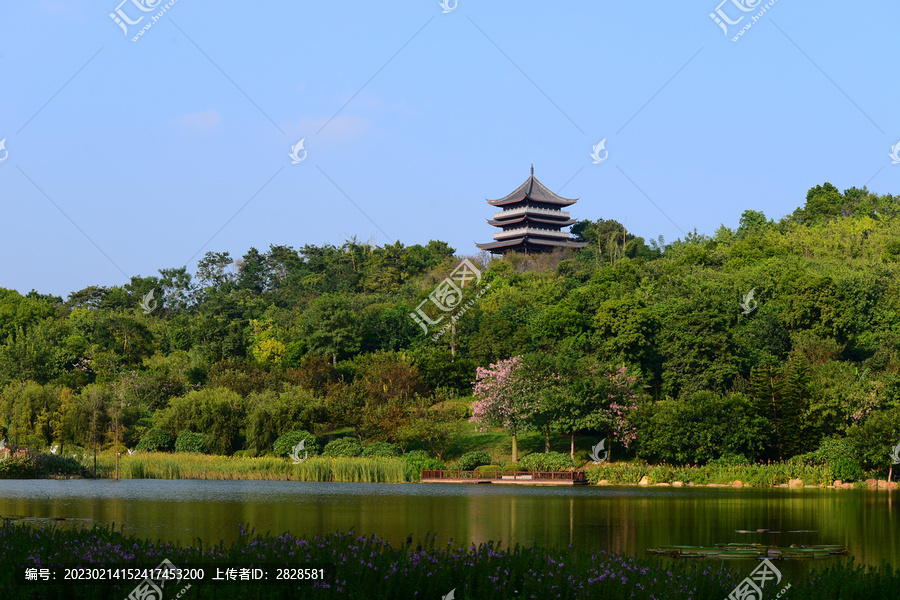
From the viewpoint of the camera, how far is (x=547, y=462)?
35531 millimetres

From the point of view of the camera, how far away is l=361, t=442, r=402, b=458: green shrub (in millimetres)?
37688

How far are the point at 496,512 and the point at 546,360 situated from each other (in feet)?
56.5

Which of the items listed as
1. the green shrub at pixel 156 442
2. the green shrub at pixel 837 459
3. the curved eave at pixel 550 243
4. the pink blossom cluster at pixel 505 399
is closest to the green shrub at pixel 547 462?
the pink blossom cluster at pixel 505 399

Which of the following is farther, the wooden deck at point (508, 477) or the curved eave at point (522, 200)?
the curved eave at point (522, 200)

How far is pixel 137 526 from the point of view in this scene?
654 inches

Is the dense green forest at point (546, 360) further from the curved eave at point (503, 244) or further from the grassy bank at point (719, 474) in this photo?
the curved eave at point (503, 244)

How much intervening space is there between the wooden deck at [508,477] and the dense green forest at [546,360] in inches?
96.1

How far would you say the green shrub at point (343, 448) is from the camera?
37.9 meters

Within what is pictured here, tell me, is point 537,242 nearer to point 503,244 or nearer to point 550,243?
point 550,243

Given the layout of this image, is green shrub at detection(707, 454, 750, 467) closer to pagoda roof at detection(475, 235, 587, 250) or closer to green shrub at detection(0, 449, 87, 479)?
green shrub at detection(0, 449, 87, 479)

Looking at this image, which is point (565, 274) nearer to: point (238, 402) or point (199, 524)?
point (238, 402)

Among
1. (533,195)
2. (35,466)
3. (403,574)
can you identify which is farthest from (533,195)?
(403,574)

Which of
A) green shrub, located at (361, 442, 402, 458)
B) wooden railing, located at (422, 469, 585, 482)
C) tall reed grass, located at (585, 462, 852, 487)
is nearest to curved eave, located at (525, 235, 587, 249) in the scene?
green shrub, located at (361, 442, 402, 458)

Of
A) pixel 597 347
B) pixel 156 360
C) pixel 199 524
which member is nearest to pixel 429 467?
pixel 597 347
